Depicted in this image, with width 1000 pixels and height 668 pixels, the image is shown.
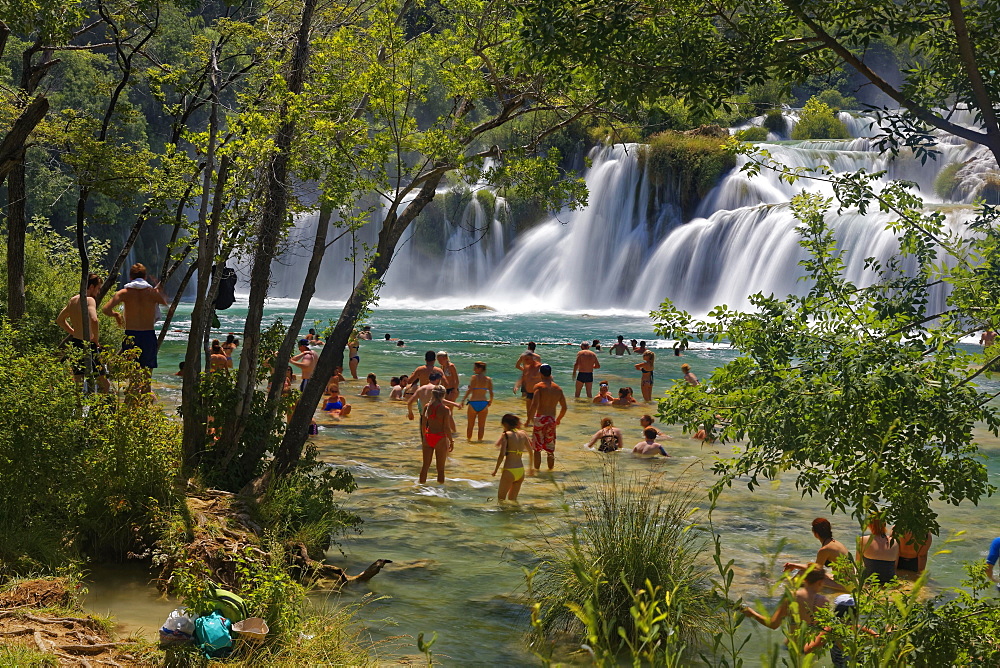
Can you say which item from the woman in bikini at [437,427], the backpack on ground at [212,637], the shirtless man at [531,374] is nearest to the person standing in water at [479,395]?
the shirtless man at [531,374]

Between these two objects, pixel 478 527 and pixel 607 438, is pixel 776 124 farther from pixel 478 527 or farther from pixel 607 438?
pixel 478 527

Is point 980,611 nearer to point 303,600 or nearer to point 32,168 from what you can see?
point 303,600

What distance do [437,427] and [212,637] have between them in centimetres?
653

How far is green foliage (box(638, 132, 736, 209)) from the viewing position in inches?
1601

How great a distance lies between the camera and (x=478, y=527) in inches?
407

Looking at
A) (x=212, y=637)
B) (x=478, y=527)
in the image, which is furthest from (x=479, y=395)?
(x=212, y=637)

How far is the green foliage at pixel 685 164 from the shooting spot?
40.7 metres

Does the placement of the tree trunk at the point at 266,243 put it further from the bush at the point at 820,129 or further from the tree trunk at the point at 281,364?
the bush at the point at 820,129

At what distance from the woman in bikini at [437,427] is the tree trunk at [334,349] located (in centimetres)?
297

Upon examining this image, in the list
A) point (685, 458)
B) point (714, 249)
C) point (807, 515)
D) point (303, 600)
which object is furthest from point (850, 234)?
point (303, 600)

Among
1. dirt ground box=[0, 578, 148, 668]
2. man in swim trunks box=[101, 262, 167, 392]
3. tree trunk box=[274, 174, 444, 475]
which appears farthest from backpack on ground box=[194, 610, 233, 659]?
man in swim trunks box=[101, 262, 167, 392]

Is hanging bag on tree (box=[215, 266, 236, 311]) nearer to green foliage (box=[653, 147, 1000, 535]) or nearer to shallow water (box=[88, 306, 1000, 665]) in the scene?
shallow water (box=[88, 306, 1000, 665])

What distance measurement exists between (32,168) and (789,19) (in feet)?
123

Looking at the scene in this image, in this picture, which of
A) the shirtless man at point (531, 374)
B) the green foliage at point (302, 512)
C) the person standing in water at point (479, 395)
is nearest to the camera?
the green foliage at point (302, 512)
